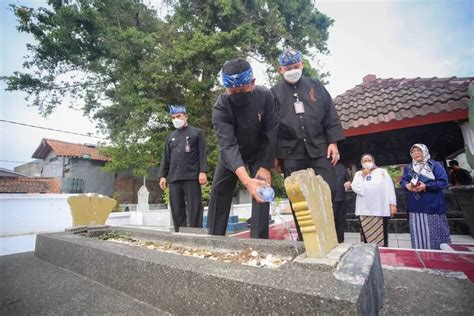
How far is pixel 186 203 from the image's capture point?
11.9 ft

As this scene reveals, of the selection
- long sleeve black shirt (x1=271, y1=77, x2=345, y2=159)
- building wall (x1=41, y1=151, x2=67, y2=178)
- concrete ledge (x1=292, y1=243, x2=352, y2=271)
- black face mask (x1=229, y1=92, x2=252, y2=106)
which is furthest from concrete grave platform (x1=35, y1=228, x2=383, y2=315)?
building wall (x1=41, y1=151, x2=67, y2=178)

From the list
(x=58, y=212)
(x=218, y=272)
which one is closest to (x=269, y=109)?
(x=218, y=272)

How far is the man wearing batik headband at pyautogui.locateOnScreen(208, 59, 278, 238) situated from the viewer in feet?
7.18

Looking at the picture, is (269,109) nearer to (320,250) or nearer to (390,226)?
(320,250)

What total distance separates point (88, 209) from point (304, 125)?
109 inches

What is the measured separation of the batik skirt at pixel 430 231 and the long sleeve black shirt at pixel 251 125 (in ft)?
8.35

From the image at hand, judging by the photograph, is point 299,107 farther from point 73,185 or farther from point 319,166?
point 73,185

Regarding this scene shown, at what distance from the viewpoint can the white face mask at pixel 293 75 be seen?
2.71m

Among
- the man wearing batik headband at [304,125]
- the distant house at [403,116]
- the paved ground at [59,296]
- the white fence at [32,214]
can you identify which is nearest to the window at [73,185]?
the white fence at [32,214]

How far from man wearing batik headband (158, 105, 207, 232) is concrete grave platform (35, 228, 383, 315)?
Answer: 5.70 feet

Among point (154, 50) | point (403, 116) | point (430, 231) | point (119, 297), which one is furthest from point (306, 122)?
point (154, 50)

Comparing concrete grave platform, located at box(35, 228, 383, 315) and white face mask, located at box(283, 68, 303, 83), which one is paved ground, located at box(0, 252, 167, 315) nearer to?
concrete grave platform, located at box(35, 228, 383, 315)

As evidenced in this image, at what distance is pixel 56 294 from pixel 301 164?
2.07 m

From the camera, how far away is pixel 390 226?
19.0ft
